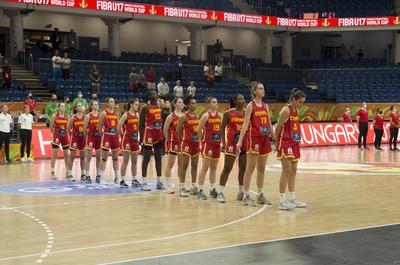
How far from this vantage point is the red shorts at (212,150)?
38.3 ft

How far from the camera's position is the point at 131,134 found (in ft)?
43.9

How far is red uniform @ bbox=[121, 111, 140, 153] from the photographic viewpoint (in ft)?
43.7

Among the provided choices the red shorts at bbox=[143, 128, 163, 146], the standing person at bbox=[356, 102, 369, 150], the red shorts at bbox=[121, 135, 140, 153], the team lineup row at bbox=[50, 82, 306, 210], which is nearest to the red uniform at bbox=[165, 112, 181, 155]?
the team lineup row at bbox=[50, 82, 306, 210]

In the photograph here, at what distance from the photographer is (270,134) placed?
434 inches

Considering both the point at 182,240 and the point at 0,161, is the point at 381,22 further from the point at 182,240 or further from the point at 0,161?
the point at 182,240

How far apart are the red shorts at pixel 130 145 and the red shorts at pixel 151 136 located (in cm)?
45

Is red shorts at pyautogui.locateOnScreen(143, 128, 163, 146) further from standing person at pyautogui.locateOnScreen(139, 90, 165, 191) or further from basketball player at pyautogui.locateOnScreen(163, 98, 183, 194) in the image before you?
basketball player at pyautogui.locateOnScreen(163, 98, 183, 194)

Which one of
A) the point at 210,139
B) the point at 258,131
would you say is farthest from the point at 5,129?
the point at 258,131

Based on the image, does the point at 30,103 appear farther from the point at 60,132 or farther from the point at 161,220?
the point at 161,220

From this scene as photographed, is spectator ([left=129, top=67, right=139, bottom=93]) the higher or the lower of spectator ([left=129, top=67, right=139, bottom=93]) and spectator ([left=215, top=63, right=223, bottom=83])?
the lower

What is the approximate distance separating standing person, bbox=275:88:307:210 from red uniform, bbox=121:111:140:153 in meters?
3.91

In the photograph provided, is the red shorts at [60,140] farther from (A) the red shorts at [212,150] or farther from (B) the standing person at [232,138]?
(B) the standing person at [232,138]

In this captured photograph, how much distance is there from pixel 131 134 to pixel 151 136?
23.1 inches

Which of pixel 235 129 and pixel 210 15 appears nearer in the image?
pixel 235 129
